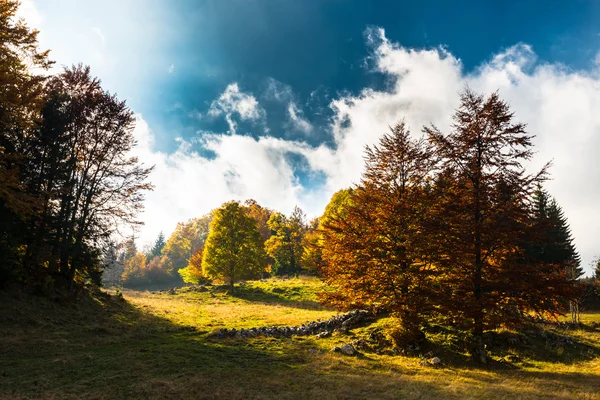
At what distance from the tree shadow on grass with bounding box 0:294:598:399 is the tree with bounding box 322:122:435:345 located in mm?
3074

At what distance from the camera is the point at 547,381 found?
1104 centimetres

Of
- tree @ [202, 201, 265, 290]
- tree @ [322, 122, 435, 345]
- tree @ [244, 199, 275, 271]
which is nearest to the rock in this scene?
tree @ [322, 122, 435, 345]

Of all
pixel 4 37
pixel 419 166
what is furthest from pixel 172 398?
pixel 4 37

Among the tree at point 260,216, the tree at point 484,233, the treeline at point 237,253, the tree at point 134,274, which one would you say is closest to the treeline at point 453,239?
the tree at point 484,233

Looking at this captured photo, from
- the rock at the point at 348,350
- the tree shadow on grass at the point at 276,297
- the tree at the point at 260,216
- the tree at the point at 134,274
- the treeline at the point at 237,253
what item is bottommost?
the tree at the point at 134,274

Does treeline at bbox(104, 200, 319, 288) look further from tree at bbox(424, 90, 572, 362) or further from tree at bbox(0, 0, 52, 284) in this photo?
tree at bbox(424, 90, 572, 362)

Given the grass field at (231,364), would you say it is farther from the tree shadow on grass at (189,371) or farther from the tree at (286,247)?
the tree at (286,247)

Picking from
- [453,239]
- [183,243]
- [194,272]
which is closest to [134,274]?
[183,243]

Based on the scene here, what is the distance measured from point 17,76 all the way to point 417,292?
22.3m

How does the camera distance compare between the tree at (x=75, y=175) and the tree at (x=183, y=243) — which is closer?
the tree at (x=75, y=175)

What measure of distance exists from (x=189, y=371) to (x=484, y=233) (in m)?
13.2

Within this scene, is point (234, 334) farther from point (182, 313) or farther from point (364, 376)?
point (182, 313)

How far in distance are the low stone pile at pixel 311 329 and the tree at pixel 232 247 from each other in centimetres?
2151

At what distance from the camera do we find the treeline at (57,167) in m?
16.2
